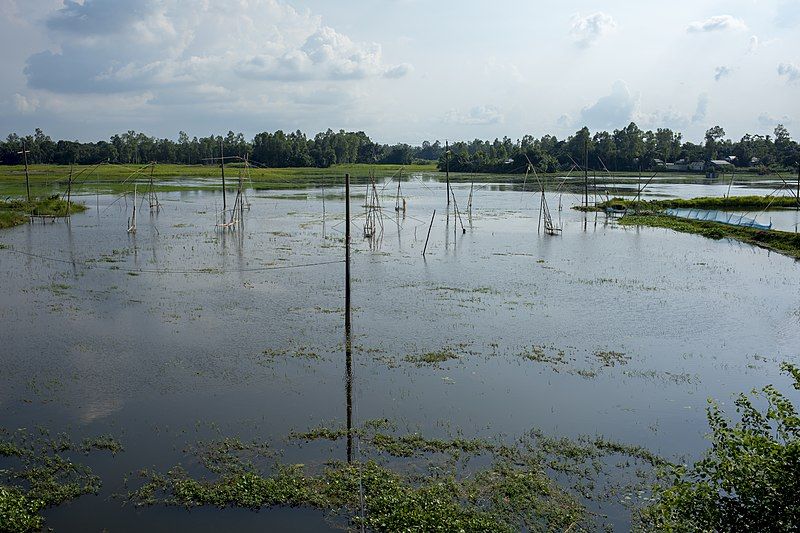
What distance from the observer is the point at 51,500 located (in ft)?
23.2

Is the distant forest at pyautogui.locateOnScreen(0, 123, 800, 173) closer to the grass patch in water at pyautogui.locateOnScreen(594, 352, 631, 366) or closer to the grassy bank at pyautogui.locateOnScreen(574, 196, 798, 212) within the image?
the grassy bank at pyautogui.locateOnScreen(574, 196, 798, 212)

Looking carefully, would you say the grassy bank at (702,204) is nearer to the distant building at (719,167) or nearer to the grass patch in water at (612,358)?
the grass patch in water at (612,358)

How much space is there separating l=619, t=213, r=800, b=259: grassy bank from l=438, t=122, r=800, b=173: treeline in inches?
1921

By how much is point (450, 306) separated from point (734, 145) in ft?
322

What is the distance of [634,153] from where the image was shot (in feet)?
287

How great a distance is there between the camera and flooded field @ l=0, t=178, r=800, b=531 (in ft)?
29.0

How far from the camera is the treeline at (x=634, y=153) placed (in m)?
87.2

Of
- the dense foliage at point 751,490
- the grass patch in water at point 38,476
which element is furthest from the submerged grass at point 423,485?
the dense foliage at point 751,490

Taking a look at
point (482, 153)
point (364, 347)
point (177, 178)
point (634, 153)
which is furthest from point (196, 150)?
point (364, 347)

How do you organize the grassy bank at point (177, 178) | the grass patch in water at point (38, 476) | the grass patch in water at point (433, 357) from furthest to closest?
the grassy bank at point (177, 178) < the grass patch in water at point (433, 357) < the grass patch in water at point (38, 476)

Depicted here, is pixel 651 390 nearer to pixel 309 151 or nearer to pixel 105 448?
pixel 105 448

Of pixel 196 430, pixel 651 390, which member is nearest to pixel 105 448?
pixel 196 430

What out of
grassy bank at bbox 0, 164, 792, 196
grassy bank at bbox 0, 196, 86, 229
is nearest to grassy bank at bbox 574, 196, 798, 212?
grassy bank at bbox 0, 164, 792, 196

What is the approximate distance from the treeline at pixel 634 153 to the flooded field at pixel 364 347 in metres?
64.1
